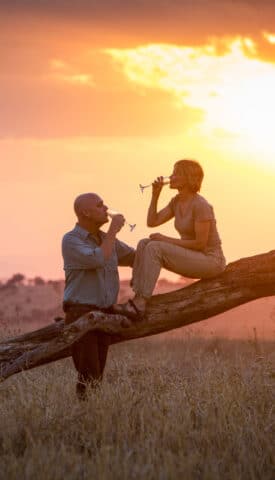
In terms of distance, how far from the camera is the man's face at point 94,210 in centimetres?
973

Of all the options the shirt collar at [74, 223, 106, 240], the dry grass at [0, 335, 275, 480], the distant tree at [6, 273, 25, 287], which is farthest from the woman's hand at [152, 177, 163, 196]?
the distant tree at [6, 273, 25, 287]

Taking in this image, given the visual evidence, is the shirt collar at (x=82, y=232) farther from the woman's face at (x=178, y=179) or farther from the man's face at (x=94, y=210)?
the woman's face at (x=178, y=179)

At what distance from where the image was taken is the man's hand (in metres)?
9.48

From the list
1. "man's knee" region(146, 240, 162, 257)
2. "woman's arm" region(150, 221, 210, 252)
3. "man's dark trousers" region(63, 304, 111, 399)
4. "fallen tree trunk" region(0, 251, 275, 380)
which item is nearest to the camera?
"man's knee" region(146, 240, 162, 257)

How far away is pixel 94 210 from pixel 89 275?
0.67 m

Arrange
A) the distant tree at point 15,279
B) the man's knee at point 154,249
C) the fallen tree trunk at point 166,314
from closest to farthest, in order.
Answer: the man's knee at point 154,249 < the fallen tree trunk at point 166,314 < the distant tree at point 15,279

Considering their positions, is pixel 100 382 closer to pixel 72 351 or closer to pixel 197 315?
pixel 72 351

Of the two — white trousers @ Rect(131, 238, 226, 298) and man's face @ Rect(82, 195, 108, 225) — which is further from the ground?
man's face @ Rect(82, 195, 108, 225)

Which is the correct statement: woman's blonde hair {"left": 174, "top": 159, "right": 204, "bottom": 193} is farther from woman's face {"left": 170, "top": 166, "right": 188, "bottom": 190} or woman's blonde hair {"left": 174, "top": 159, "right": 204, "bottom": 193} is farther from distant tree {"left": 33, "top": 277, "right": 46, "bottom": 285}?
distant tree {"left": 33, "top": 277, "right": 46, "bottom": 285}

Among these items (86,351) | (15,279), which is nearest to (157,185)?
(86,351)

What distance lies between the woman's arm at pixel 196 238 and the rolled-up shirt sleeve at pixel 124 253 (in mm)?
504

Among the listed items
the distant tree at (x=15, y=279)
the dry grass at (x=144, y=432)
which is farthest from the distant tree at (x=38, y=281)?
the dry grass at (x=144, y=432)

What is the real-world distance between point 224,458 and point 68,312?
292cm

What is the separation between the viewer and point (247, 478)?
24.2ft
